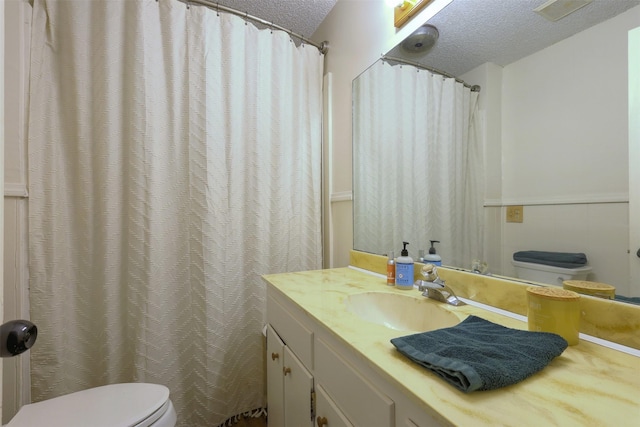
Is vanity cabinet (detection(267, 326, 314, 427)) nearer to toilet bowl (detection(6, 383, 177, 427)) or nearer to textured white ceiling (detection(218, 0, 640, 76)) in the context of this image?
toilet bowl (detection(6, 383, 177, 427))

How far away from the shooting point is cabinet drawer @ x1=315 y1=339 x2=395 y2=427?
0.54 meters

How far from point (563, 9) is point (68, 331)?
6.77 feet

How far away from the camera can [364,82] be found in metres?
1.47

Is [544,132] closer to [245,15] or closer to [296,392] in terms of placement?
[296,392]

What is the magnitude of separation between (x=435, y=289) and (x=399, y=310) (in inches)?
6.2

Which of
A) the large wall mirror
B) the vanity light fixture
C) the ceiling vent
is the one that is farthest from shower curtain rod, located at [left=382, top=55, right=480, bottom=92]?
the ceiling vent

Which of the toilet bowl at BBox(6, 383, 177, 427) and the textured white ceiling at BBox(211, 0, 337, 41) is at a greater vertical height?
the textured white ceiling at BBox(211, 0, 337, 41)

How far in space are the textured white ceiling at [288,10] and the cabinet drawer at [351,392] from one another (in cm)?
179

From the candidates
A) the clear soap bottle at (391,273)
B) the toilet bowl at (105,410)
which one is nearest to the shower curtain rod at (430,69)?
the clear soap bottle at (391,273)

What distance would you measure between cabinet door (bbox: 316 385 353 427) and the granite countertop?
0.63ft

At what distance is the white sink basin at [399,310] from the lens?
86 cm

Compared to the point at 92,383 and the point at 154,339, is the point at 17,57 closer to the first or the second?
the point at 154,339

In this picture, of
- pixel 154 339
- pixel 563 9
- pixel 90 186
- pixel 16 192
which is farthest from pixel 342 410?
pixel 16 192

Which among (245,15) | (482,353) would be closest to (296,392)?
(482,353)
